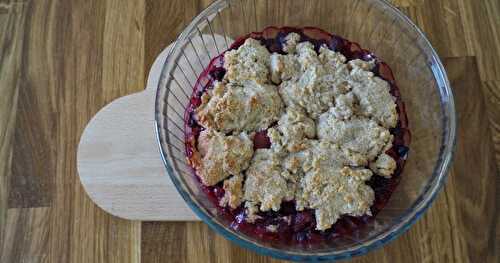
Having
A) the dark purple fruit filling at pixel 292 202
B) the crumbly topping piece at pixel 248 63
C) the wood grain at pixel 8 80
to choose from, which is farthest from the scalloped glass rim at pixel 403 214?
the wood grain at pixel 8 80

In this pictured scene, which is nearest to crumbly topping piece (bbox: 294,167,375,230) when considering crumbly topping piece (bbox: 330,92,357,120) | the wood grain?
crumbly topping piece (bbox: 330,92,357,120)

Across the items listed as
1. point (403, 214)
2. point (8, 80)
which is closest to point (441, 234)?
point (403, 214)

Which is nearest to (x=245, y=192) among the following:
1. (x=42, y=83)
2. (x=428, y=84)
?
(x=428, y=84)

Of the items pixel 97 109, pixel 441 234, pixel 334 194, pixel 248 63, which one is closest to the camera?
pixel 334 194

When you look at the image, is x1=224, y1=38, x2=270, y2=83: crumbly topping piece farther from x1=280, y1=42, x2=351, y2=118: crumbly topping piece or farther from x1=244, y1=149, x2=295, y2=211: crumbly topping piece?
x1=244, y1=149, x2=295, y2=211: crumbly topping piece

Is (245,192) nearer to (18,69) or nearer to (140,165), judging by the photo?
(140,165)

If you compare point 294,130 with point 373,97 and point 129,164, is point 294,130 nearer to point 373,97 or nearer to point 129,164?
point 373,97

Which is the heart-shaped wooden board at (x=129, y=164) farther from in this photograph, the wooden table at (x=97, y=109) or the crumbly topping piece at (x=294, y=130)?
the crumbly topping piece at (x=294, y=130)
